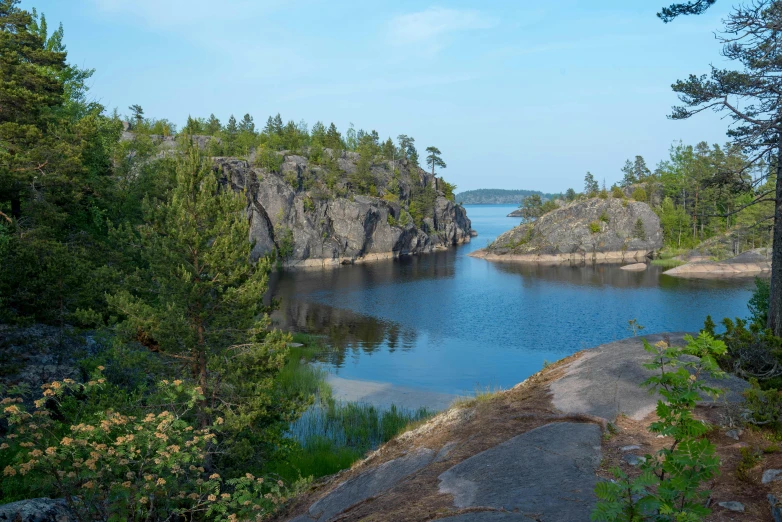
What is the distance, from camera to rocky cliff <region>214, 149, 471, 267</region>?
86550 millimetres

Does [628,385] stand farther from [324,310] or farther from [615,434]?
[324,310]

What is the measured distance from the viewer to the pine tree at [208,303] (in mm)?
15508

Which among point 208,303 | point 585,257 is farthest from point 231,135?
point 208,303

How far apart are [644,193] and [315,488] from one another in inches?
4024

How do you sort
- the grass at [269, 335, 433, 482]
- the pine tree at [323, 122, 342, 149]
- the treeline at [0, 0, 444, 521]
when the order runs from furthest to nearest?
1. the pine tree at [323, 122, 342, 149]
2. the grass at [269, 335, 433, 482]
3. the treeline at [0, 0, 444, 521]

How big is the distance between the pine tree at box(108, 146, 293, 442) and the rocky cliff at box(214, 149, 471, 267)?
6557 centimetres

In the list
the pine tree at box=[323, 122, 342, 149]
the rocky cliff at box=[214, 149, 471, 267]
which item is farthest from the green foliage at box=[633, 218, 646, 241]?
the pine tree at box=[323, 122, 342, 149]

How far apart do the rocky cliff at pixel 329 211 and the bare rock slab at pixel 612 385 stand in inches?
2813

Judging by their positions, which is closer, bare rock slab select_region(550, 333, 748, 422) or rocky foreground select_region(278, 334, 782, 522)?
rocky foreground select_region(278, 334, 782, 522)

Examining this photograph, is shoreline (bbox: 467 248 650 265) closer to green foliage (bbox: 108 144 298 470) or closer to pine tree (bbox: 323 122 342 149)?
pine tree (bbox: 323 122 342 149)

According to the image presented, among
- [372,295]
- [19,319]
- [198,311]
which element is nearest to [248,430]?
[198,311]

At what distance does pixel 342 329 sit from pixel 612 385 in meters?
32.3

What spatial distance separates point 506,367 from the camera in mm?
32281

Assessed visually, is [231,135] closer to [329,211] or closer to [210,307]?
[329,211]
